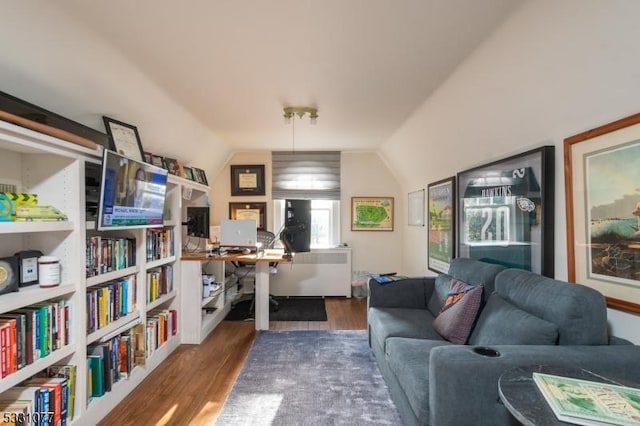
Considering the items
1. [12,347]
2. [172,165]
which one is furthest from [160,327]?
[172,165]

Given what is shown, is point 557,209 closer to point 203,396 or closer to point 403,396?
point 403,396

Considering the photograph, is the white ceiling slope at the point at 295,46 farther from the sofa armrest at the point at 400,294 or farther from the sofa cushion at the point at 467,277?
the sofa armrest at the point at 400,294

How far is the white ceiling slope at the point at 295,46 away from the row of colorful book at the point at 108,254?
1248mm

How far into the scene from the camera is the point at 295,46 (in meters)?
1.92

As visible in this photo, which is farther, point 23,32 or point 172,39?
point 172,39

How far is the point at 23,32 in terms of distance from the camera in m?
1.48

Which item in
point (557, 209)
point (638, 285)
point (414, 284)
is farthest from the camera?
point (414, 284)

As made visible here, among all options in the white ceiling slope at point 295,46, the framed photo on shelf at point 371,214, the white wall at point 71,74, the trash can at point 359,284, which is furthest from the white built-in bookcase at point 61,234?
the framed photo on shelf at point 371,214

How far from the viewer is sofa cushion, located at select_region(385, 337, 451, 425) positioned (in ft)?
4.77

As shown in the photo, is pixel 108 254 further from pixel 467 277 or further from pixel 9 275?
pixel 467 277

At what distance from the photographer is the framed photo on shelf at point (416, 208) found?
4.11 m

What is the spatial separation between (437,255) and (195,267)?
267cm

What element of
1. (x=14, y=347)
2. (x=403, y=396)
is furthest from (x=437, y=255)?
(x=14, y=347)

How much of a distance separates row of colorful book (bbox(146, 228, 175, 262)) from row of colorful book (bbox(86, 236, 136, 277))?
9.1 inches
